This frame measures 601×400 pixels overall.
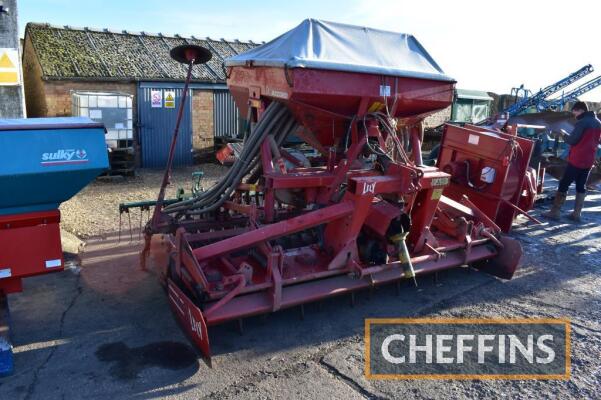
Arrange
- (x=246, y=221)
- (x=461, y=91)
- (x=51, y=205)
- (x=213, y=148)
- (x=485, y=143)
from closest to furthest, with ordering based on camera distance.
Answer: (x=51, y=205)
(x=246, y=221)
(x=485, y=143)
(x=213, y=148)
(x=461, y=91)

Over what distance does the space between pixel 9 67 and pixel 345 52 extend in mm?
4286

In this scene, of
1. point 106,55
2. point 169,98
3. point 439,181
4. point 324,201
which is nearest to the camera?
point 439,181

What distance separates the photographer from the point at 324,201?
4863mm

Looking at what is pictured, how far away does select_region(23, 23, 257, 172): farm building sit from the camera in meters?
10.5

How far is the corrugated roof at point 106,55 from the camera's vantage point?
10.9 m

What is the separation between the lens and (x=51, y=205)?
363cm

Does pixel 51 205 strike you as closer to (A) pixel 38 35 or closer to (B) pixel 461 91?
(A) pixel 38 35

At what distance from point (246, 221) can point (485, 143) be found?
3.24 metres

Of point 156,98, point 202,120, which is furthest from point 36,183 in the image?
point 202,120

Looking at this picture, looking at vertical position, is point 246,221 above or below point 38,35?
below

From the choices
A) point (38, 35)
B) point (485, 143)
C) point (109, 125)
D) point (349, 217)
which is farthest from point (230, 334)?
point (38, 35)

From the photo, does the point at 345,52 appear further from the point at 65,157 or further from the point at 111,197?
the point at 111,197

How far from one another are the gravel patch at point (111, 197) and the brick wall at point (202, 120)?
63 cm

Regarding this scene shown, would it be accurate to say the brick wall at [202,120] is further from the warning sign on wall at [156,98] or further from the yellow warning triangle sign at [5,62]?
the yellow warning triangle sign at [5,62]
